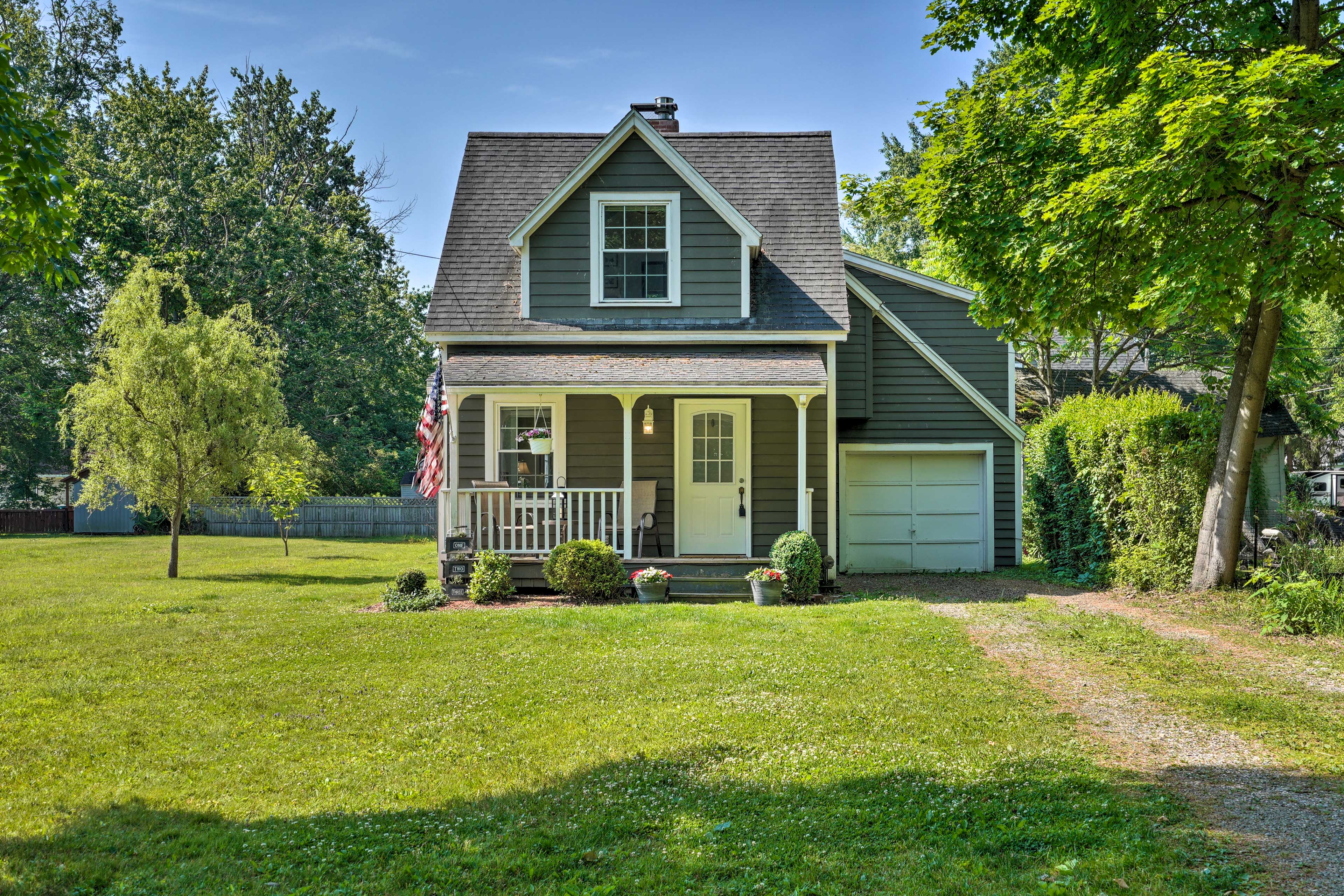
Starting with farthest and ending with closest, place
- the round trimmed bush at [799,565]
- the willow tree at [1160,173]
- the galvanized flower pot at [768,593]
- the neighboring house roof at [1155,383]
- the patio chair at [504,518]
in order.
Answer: the neighboring house roof at [1155,383] → the patio chair at [504,518] → the round trimmed bush at [799,565] → the galvanized flower pot at [768,593] → the willow tree at [1160,173]

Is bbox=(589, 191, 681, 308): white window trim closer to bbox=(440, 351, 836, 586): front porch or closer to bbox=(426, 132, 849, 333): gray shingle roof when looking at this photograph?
bbox=(426, 132, 849, 333): gray shingle roof

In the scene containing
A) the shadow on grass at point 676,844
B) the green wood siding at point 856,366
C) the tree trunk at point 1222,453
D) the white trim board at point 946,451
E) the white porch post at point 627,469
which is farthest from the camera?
the white trim board at point 946,451

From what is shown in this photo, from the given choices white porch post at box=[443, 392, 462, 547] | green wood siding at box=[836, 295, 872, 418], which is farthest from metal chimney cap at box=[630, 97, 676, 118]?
white porch post at box=[443, 392, 462, 547]

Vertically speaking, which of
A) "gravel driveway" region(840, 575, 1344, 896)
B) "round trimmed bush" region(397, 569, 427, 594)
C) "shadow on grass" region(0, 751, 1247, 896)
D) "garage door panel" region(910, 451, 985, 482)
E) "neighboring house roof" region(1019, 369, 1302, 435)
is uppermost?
"neighboring house roof" region(1019, 369, 1302, 435)

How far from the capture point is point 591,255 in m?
14.0

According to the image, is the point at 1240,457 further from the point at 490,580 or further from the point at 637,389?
the point at 490,580

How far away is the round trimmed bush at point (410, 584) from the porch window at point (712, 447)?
14.1 ft

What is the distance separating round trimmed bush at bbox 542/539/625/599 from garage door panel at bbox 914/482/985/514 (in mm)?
6156

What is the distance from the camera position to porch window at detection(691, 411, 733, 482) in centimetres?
1412

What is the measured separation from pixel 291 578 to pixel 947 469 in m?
11.9

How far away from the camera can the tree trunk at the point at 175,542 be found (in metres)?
16.7

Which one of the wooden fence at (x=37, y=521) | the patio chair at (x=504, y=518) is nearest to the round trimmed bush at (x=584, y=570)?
the patio chair at (x=504, y=518)

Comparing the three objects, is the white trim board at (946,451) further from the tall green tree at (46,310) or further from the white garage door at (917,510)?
the tall green tree at (46,310)

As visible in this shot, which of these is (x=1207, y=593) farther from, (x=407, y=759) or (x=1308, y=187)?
(x=407, y=759)
